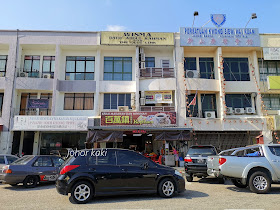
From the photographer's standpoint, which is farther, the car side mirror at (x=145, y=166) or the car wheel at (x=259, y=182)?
the car wheel at (x=259, y=182)

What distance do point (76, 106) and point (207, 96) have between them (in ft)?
37.4

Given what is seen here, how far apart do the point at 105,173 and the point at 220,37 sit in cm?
1699

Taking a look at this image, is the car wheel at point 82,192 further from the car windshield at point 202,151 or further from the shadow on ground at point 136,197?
the car windshield at point 202,151

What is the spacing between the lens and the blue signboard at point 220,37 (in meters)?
19.9

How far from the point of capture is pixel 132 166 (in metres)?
7.43

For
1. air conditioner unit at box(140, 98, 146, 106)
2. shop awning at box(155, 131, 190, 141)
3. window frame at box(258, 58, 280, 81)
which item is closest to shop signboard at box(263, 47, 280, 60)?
window frame at box(258, 58, 280, 81)

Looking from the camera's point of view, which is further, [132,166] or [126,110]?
[126,110]

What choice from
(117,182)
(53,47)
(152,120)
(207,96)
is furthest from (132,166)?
(53,47)

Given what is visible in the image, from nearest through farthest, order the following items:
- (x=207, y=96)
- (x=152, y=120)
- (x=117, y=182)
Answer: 1. (x=117, y=182)
2. (x=152, y=120)
3. (x=207, y=96)

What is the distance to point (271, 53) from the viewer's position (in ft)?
65.3

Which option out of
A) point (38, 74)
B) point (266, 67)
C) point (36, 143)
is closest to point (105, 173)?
point (36, 143)

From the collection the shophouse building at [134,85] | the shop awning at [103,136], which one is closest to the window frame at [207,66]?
the shophouse building at [134,85]

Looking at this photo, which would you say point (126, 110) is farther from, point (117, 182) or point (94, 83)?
point (117, 182)

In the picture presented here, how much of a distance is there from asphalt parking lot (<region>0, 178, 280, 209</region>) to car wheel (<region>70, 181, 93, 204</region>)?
0.60ft
